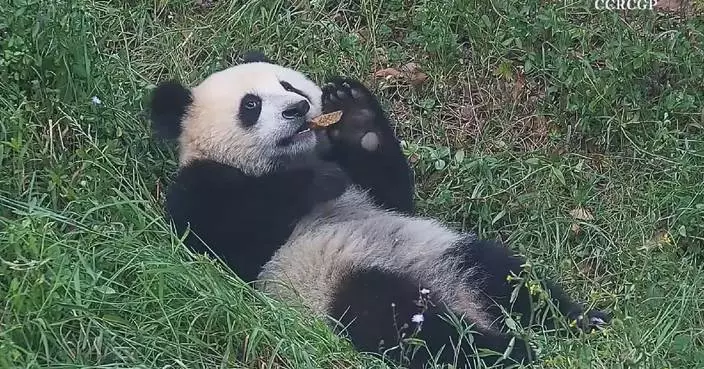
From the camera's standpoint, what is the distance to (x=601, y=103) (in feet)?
20.9

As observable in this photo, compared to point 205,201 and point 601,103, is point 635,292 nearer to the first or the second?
point 601,103

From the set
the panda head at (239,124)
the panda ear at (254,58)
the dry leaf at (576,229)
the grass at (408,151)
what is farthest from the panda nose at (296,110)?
the dry leaf at (576,229)

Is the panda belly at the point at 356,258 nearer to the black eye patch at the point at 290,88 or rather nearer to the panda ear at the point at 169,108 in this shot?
the black eye patch at the point at 290,88

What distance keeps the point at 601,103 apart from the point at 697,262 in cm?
114

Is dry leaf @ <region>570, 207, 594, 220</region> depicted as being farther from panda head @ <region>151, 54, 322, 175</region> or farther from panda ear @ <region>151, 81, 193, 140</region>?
panda ear @ <region>151, 81, 193, 140</region>

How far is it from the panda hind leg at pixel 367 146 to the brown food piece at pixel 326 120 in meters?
0.03

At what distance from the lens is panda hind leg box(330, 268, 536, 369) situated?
4.58 meters

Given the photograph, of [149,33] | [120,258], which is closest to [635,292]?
[120,258]

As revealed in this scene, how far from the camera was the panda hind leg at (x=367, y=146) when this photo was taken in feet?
18.7

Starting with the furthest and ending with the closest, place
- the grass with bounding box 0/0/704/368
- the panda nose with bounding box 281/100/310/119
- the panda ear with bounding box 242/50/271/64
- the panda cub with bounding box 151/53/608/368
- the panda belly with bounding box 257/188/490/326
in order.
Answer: the panda ear with bounding box 242/50/271/64 < the panda nose with bounding box 281/100/310/119 < the panda belly with bounding box 257/188/490/326 < the panda cub with bounding box 151/53/608/368 < the grass with bounding box 0/0/704/368

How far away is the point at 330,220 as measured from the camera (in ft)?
17.9

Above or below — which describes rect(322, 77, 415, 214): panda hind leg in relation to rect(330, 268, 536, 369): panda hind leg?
above

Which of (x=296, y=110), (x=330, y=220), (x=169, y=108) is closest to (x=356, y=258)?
(x=330, y=220)

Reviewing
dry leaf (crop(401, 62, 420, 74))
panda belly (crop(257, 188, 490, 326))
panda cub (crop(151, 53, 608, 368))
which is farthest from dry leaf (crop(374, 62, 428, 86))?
panda belly (crop(257, 188, 490, 326))
